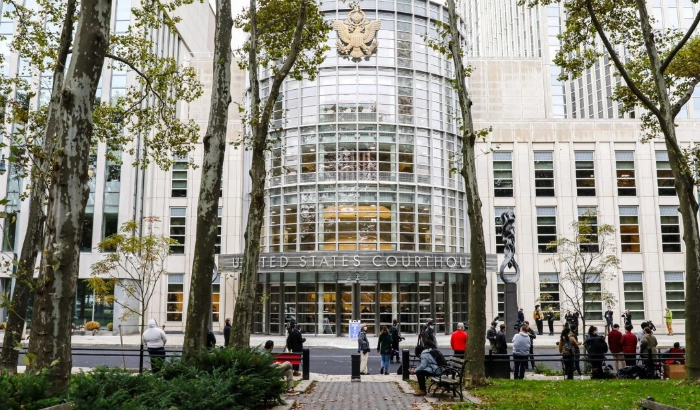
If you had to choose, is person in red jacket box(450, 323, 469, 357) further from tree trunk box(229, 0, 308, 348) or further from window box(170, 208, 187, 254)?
window box(170, 208, 187, 254)

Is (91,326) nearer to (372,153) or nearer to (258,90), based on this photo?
(372,153)

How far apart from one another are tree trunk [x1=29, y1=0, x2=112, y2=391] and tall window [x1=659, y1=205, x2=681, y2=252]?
45.2 meters

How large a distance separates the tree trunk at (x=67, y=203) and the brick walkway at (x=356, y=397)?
18.7 ft

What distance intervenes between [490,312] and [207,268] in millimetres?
35350

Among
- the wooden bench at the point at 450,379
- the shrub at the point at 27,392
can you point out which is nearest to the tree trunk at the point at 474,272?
the wooden bench at the point at 450,379

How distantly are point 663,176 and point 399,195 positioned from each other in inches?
834

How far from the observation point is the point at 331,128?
39250 mm

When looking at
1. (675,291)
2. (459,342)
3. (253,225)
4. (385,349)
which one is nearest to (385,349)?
(385,349)

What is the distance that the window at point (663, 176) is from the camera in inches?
1793

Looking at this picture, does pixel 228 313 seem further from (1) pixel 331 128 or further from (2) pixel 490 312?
(2) pixel 490 312

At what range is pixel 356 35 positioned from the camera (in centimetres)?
4025

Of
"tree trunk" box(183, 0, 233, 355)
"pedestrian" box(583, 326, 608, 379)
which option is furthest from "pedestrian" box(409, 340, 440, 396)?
"pedestrian" box(583, 326, 608, 379)

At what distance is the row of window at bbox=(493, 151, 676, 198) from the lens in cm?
4556

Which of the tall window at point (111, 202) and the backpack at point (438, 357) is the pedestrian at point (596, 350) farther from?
the tall window at point (111, 202)
